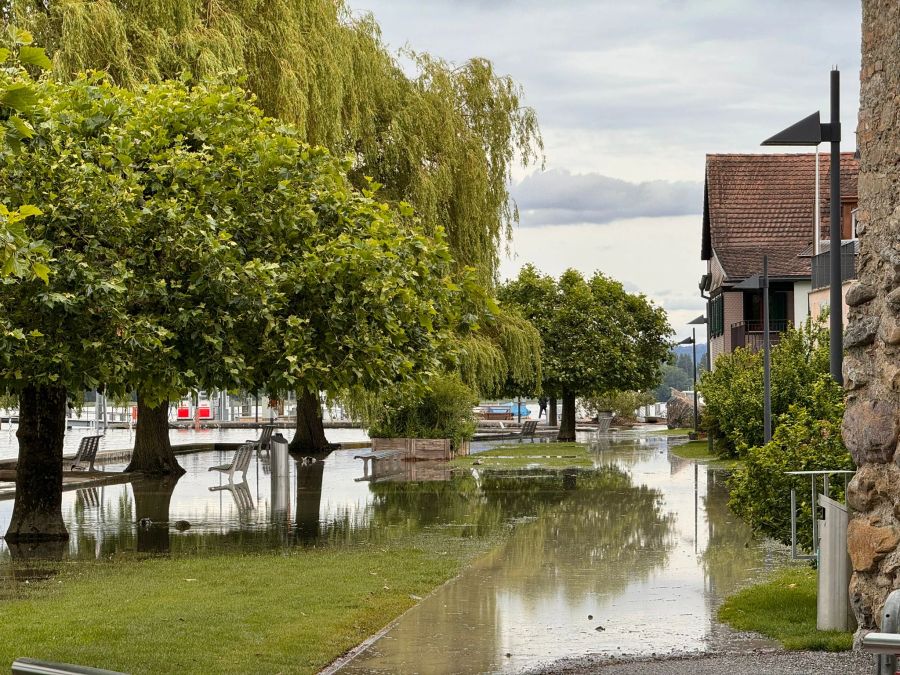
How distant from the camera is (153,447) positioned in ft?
100

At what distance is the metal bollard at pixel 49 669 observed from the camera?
435 cm

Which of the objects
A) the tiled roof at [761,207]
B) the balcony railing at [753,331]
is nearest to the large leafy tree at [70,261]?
the tiled roof at [761,207]

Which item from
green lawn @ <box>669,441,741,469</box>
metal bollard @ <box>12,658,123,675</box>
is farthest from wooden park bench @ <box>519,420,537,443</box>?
metal bollard @ <box>12,658,123,675</box>

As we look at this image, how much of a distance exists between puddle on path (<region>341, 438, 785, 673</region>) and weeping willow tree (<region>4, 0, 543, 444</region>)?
3153mm

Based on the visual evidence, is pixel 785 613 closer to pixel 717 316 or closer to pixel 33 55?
pixel 33 55

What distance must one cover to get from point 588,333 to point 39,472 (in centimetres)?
3583

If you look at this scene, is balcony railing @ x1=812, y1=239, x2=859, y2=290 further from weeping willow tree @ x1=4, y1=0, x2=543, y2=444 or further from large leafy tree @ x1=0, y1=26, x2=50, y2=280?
large leafy tree @ x1=0, y1=26, x2=50, y2=280

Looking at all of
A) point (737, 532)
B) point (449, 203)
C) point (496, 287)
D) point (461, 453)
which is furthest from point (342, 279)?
point (461, 453)

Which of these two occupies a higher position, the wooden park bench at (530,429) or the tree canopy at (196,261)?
the tree canopy at (196,261)

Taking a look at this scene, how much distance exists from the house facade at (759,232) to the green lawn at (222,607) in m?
34.6

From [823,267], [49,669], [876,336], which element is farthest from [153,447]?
[49,669]

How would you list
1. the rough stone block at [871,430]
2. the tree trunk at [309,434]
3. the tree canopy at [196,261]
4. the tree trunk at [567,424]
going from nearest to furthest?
1. the rough stone block at [871,430]
2. the tree canopy at [196,261]
3. the tree trunk at [309,434]
4. the tree trunk at [567,424]

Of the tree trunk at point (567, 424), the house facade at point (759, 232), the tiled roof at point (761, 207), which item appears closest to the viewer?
the house facade at point (759, 232)

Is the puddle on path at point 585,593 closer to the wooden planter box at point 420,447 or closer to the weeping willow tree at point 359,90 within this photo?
the weeping willow tree at point 359,90
